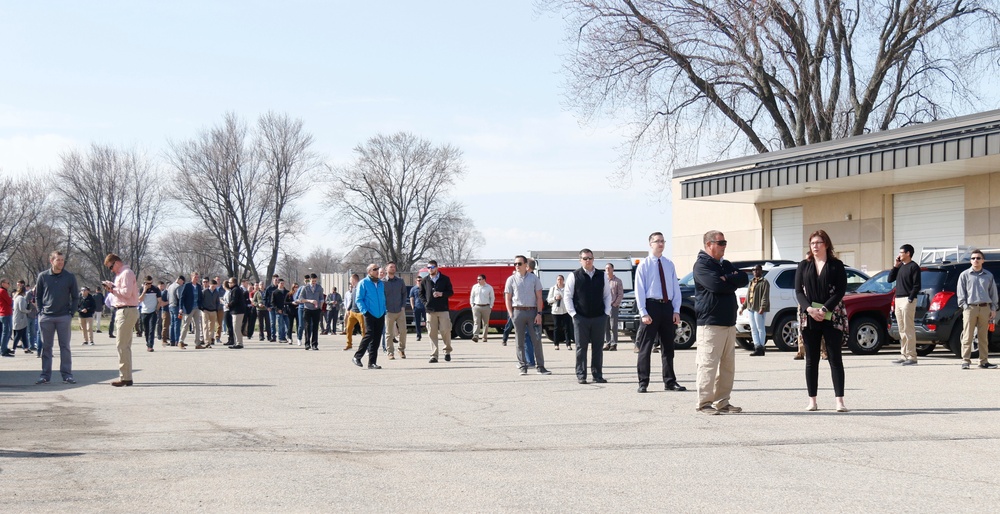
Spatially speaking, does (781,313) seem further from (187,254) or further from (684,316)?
(187,254)

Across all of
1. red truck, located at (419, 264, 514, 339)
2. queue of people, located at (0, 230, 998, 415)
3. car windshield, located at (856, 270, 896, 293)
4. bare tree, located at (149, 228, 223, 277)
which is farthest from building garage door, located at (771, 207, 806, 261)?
bare tree, located at (149, 228, 223, 277)

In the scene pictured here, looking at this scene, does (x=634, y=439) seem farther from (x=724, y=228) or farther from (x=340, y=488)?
(x=724, y=228)

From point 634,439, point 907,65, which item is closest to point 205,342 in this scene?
point 634,439

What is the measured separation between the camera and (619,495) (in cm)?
640

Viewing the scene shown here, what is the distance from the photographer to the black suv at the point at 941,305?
61.2ft

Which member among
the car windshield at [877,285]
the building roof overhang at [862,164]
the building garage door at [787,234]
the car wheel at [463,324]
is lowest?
the car wheel at [463,324]

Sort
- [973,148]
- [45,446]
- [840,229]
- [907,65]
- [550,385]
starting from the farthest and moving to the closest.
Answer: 1. [907,65]
2. [840,229]
3. [973,148]
4. [550,385]
5. [45,446]

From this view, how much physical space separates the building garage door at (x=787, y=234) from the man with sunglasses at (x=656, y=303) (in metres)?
22.1

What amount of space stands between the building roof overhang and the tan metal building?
0.03m

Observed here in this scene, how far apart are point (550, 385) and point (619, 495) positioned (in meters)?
7.73

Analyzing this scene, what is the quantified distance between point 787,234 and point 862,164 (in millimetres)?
8308

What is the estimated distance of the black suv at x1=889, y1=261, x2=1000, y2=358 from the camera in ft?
61.2

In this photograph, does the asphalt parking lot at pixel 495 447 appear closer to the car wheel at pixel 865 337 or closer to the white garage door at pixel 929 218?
the car wheel at pixel 865 337

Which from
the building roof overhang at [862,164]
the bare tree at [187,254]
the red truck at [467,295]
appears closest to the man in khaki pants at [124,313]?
the red truck at [467,295]
